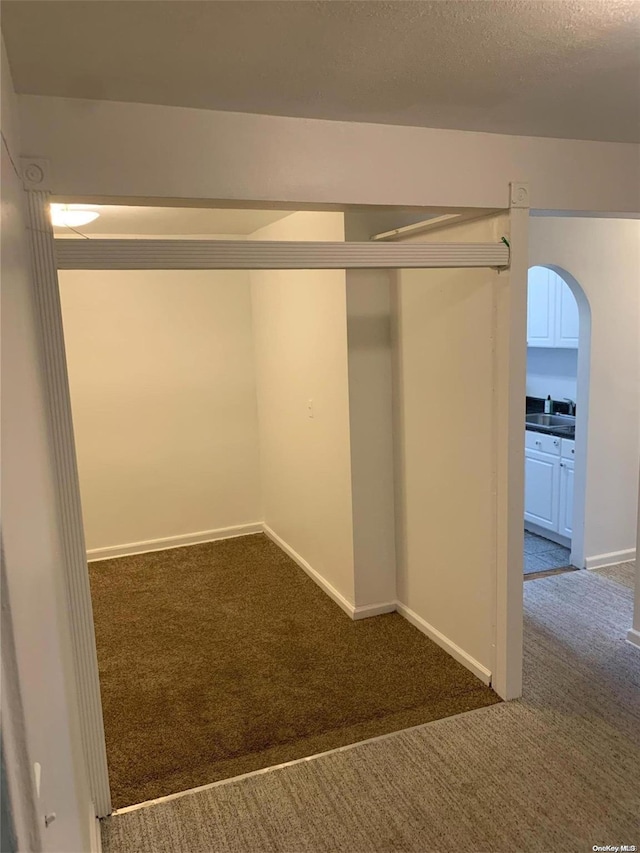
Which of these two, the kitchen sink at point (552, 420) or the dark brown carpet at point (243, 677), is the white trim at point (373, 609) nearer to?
the dark brown carpet at point (243, 677)

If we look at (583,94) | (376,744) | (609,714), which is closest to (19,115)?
(583,94)

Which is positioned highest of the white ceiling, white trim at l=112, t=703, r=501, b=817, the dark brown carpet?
the white ceiling

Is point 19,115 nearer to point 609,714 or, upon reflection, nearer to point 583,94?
point 583,94

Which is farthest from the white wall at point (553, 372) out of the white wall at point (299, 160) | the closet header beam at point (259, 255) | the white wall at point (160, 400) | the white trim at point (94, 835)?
the white trim at point (94, 835)

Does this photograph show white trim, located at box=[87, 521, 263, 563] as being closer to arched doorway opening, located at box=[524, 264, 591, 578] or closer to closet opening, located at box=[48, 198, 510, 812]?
closet opening, located at box=[48, 198, 510, 812]

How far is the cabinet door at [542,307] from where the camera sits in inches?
190

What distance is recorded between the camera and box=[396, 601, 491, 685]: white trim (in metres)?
2.96

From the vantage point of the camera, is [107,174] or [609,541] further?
[609,541]

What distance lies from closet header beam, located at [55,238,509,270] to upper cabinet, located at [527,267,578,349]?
7.65 feet

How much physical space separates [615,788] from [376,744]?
34.2 inches

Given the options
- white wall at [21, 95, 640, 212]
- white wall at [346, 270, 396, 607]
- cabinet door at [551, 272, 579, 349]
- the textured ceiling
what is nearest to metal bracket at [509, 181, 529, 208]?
white wall at [21, 95, 640, 212]

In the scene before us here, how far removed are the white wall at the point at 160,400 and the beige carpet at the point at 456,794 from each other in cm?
277

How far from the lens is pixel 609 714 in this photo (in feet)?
8.80

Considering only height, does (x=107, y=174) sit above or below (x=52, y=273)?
above
